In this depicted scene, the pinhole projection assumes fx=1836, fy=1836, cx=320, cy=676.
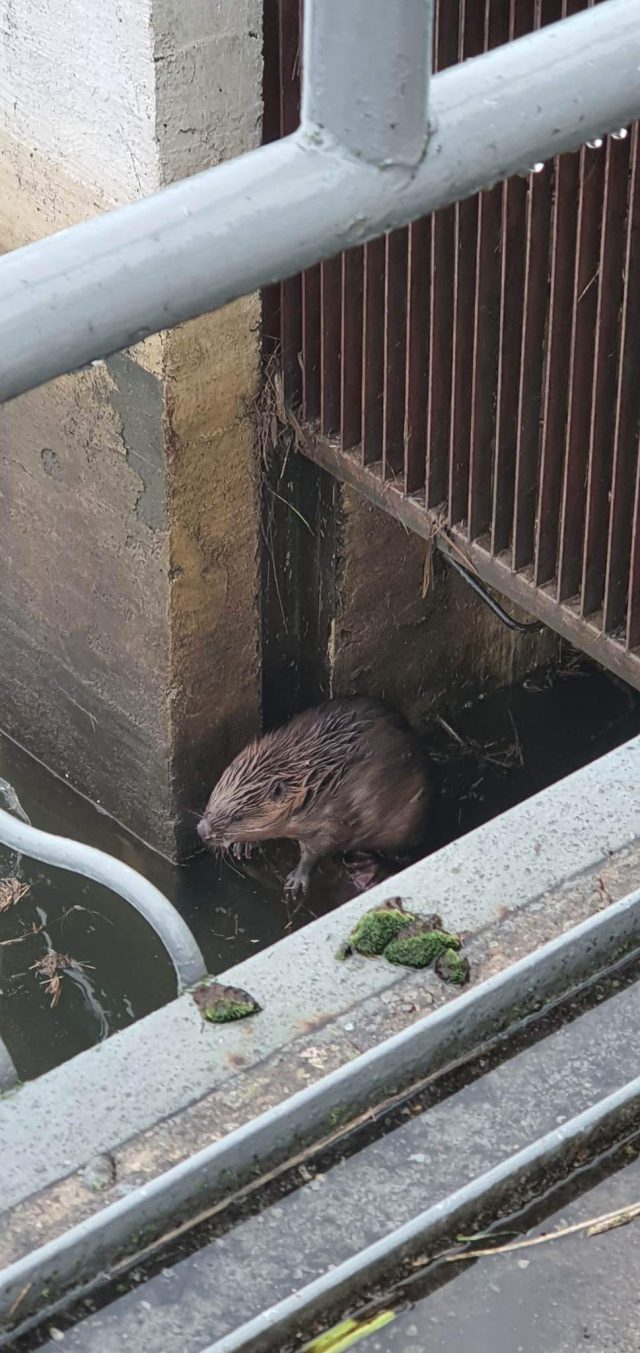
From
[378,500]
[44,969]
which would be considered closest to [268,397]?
[378,500]

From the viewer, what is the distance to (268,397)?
19.1ft

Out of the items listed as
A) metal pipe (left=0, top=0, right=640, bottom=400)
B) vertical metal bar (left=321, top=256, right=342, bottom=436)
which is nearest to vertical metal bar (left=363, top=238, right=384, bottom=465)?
vertical metal bar (left=321, top=256, right=342, bottom=436)

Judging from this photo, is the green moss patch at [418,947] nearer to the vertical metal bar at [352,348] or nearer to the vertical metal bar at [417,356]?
the vertical metal bar at [417,356]

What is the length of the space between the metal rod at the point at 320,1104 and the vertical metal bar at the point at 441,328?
11.2ft

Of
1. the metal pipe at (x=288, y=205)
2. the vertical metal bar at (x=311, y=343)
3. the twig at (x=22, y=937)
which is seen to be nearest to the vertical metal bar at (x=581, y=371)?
the vertical metal bar at (x=311, y=343)

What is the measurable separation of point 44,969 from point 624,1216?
15.6ft

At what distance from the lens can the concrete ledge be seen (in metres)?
1.63

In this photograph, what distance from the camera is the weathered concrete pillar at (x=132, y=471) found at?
519 cm

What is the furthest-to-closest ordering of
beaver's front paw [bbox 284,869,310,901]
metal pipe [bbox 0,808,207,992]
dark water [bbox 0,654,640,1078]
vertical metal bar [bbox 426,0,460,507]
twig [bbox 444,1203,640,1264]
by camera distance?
beaver's front paw [bbox 284,869,310,901], dark water [bbox 0,654,640,1078], vertical metal bar [bbox 426,0,460,507], metal pipe [bbox 0,808,207,992], twig [bbox 444,1203,640,1264]

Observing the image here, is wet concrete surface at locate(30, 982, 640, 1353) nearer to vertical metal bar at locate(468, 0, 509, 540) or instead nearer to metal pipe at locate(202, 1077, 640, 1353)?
metal pipe at locate(202, 1077, 640, 1353)

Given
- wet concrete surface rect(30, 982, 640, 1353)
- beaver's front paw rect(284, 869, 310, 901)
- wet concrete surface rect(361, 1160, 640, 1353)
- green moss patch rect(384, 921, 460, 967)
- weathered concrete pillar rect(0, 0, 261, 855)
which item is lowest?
beaver's front paw rect(284, 869, 310, 901)

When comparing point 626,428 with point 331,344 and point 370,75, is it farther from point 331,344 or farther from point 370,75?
point 370,75

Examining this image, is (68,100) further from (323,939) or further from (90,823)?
(323,939)

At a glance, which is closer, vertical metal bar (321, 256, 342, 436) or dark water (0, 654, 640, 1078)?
vertical metal bar (321, 256, 342, 436)
